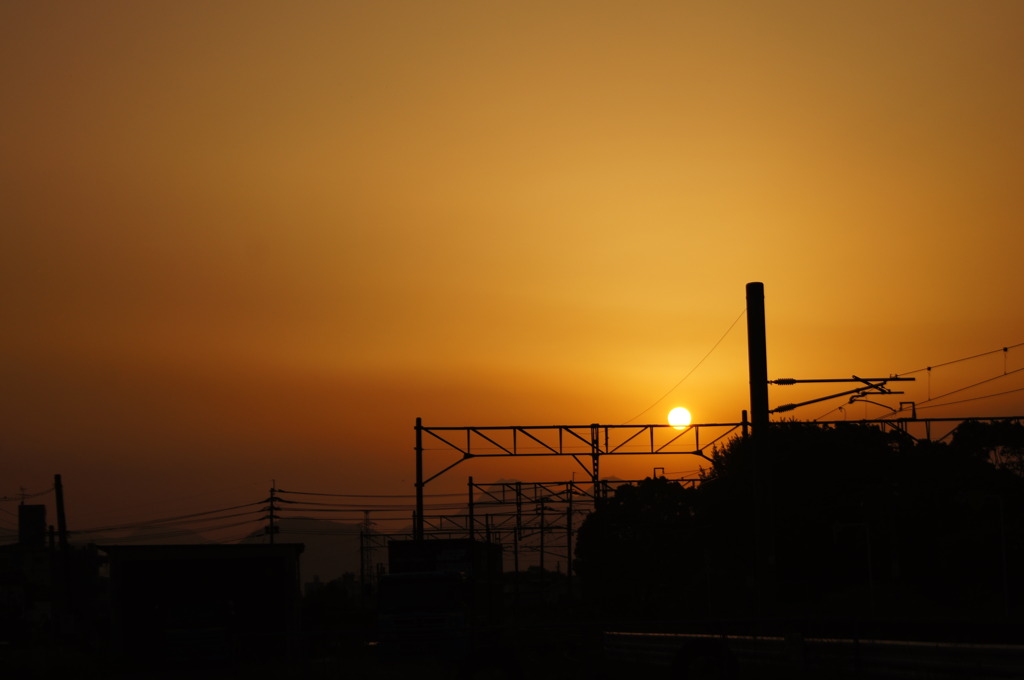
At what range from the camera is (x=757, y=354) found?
1073 inches

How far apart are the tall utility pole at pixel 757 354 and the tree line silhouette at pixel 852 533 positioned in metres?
16.4

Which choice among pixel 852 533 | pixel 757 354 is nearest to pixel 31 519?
pixel 852 533

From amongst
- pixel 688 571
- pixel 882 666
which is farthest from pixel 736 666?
pixel 688 571

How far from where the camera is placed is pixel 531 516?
72.9 metres

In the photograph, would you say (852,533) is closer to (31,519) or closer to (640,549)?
(640,549)

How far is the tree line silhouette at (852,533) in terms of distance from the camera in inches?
1965

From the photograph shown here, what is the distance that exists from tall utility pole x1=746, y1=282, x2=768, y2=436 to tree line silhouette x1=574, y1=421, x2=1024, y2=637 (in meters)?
16.4

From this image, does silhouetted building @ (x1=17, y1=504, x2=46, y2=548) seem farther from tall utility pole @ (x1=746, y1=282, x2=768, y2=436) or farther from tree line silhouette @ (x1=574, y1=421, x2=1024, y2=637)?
tall utility pole @ (x1=746, y1=282, x2=768, y2=436)

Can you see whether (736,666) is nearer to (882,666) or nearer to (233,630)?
(882,666)

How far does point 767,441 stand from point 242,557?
59.6ft

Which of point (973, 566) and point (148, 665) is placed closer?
point (148, 665)

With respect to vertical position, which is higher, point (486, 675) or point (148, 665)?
point (486, 675)

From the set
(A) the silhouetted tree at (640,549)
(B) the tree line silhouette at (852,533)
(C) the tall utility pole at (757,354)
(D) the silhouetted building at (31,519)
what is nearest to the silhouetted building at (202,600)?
(C) the tall utility pole at (757,354)

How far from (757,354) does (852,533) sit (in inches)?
1318
